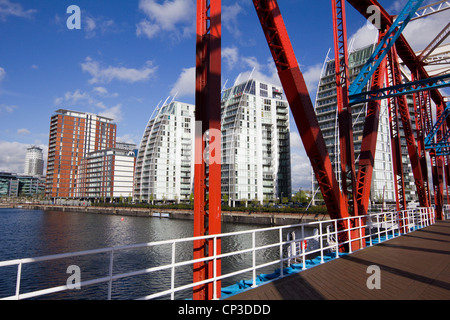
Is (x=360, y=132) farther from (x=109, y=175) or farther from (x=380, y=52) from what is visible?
(x=109, y=175)

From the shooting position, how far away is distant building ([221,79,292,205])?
86250 millimetres

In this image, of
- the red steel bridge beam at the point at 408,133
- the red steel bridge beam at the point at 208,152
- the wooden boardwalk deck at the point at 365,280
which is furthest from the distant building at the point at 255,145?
the red steel bridge beam at the point at 208,152

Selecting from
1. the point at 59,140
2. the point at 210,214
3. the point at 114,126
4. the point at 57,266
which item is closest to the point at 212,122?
the point at 210,214

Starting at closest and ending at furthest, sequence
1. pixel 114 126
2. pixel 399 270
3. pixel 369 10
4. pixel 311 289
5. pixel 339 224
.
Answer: pixel 311 289, pixel 399 270, pixel 339 224, pixel 369 10, pixel 114 126

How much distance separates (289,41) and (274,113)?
3505 inches

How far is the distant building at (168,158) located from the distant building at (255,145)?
74.1 feet

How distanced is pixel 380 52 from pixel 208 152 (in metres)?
12.5

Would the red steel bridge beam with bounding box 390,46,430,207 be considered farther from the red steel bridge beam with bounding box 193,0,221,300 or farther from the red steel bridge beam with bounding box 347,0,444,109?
the red steel bridge beam with bounding box 193,0,221,300

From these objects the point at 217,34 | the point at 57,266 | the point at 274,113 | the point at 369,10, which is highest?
the point at 274,113

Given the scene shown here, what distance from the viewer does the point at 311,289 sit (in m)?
5.98

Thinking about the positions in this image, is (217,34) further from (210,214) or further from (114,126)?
(114,126)

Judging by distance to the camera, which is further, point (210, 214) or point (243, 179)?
point (243, 179)

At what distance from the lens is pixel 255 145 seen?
297 feet

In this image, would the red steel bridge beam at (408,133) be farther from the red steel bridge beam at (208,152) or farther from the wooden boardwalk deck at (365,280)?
the red steel bridge beam at (208,152)
